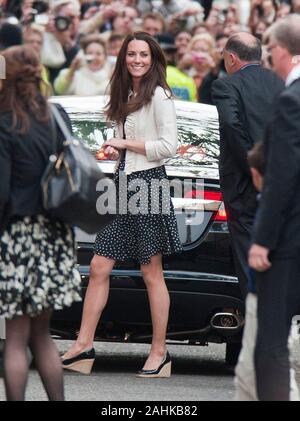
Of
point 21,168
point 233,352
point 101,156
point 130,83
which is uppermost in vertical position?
point 21,168

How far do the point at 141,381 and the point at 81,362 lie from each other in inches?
15.2

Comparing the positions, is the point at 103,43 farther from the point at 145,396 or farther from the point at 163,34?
the point at 145,396

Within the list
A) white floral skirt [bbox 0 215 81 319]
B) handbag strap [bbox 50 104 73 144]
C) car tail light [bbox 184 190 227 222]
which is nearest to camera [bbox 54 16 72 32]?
car tail light [bbox 184 190 227 222]

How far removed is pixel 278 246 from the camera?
5.62 meters

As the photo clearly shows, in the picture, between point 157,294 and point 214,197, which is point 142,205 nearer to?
point 214,197

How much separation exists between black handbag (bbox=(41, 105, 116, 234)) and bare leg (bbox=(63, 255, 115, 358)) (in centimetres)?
199

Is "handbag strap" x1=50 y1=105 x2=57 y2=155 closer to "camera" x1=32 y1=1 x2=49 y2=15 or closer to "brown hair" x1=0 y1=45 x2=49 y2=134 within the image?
"brown hair" x1=0 y1=45 x2=49 y2=134

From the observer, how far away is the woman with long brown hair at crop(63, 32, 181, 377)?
795 cm

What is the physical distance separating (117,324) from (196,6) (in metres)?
10.6

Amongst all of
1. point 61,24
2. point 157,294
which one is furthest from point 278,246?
point 61,24

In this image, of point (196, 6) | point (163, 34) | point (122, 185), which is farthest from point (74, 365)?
point (196, 6)

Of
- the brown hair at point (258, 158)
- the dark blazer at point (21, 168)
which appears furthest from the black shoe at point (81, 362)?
the brown hair at point (258, 158)

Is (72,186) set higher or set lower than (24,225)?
higher

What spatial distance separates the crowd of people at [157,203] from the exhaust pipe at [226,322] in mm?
317
